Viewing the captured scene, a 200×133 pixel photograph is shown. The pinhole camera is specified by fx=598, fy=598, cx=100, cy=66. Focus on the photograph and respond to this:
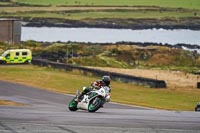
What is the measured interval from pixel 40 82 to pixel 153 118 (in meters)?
26.8

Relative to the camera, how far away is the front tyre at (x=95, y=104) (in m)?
25.0

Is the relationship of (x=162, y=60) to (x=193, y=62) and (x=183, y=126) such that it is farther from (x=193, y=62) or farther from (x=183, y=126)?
(x=183, y=126)

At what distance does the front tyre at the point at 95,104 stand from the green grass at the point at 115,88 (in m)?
13.2

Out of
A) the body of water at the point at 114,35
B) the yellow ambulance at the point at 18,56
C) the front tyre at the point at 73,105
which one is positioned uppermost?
the front tyre at the point at 73,105

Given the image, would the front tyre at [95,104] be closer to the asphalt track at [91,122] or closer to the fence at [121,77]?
the asphalt track at [91,122]

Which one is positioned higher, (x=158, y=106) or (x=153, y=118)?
(x=153, y=118)

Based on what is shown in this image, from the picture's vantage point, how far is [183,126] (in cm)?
2142

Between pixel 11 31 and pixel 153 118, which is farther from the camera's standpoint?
pixel 11 31

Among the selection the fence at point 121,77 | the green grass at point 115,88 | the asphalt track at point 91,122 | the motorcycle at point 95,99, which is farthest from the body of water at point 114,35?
the asphalt track at point 91,122

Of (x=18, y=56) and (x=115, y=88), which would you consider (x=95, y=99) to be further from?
(x=18, y=56)

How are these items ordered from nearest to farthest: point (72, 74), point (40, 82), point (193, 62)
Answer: point (40, 82) → point (72, 74) → point (193, 62)

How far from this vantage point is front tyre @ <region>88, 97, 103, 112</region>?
82.0 feet

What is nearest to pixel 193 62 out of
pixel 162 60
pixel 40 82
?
pixel 162 60

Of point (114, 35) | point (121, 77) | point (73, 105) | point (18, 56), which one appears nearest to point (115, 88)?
point (121, 77)
